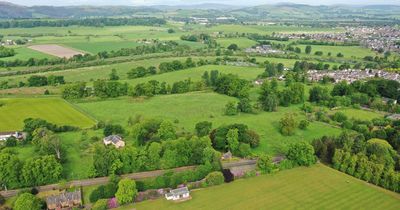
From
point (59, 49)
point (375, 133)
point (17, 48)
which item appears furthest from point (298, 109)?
point (17, 48)

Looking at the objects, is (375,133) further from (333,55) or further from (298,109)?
(333,55)

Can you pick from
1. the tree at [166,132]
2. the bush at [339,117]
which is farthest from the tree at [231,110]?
the bush at [339,117]

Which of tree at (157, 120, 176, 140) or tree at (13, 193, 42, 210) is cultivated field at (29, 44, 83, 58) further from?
tree at (13, 193, 42, 210)

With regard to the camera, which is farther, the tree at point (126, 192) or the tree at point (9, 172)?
the tree at point (9, 172)

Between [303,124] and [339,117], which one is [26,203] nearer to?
[303,124]

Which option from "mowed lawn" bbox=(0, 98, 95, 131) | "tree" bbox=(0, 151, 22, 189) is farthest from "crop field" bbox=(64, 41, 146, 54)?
"tree" bbox=(0, 151, 22, 189)

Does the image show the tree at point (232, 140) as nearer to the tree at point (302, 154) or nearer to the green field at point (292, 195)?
the green field at point (292, 195)

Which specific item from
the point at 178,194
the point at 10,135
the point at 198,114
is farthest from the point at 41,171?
the point at 198,114
